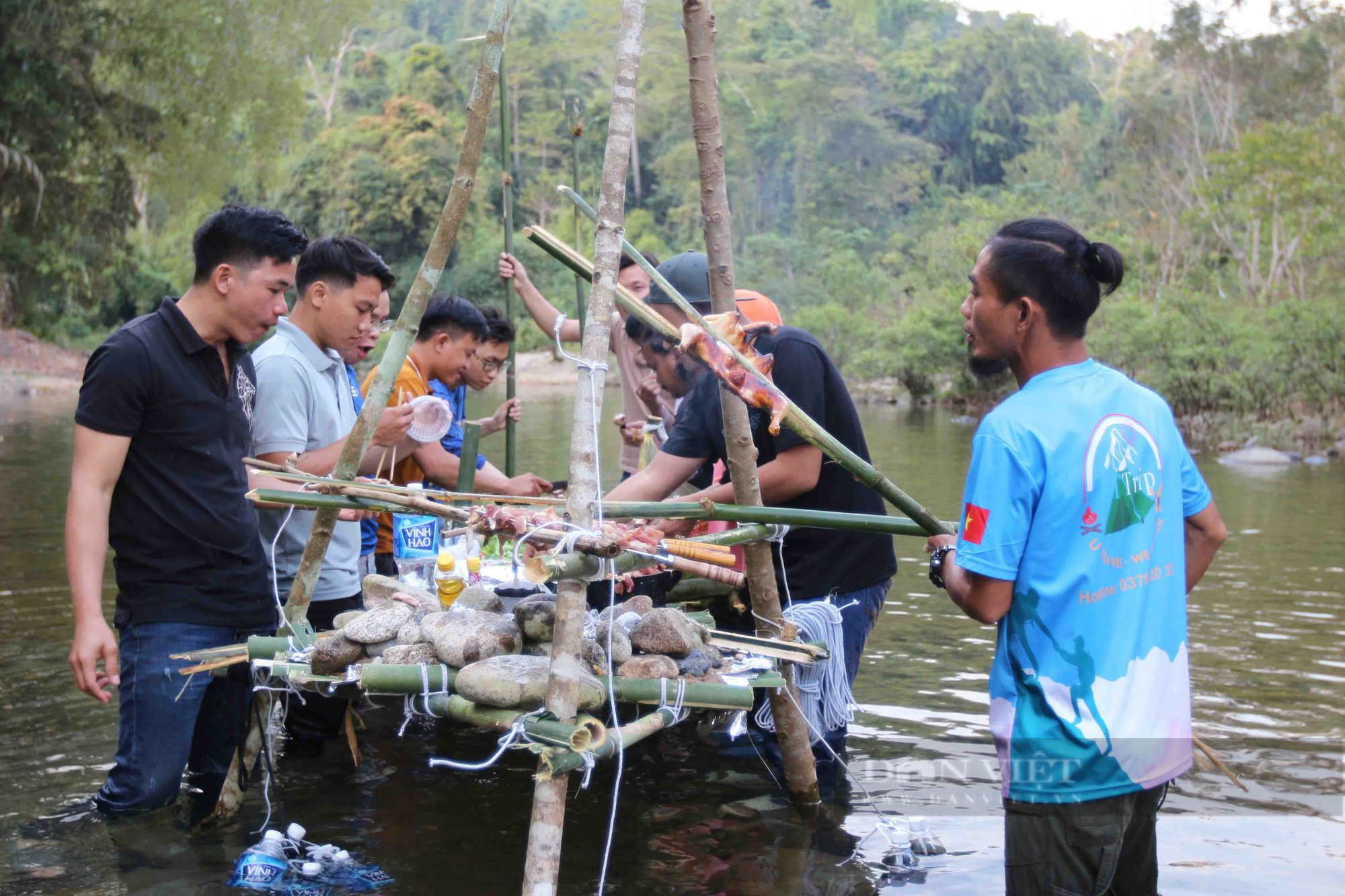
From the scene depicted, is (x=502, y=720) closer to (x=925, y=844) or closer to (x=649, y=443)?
(x=925, y=844)

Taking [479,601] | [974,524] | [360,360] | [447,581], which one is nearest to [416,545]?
Answer: [447,581]

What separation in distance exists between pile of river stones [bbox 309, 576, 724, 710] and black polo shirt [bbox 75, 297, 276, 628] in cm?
43

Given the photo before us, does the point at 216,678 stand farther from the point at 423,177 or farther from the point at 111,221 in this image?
the point at 423,177

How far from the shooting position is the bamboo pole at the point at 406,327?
3.84 metres

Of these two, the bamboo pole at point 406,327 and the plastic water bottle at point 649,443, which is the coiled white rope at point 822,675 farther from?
the plastic water bottle at point 649,443

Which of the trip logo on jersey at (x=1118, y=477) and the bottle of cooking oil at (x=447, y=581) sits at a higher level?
the trip logo on jersey at (x=1118, y=477)

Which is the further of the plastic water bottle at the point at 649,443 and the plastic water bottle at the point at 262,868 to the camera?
the plastic water bottle at the point at 649,443

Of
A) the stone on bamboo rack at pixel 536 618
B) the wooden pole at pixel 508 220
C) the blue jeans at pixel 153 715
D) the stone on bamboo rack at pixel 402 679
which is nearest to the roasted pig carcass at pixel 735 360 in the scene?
the stone on bamboo rack at pixel 536 618

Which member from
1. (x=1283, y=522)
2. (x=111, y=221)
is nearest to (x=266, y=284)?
(x=1283, y=522)

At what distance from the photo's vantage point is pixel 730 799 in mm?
4836

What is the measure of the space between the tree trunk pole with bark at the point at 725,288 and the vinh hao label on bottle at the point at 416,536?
1.79 meters

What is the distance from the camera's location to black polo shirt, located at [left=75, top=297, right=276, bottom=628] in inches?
138

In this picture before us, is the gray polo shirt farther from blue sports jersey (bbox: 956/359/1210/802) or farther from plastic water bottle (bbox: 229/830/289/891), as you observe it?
blue sports jersey (bbox: 956/359/1210/802)

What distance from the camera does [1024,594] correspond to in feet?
8.33
